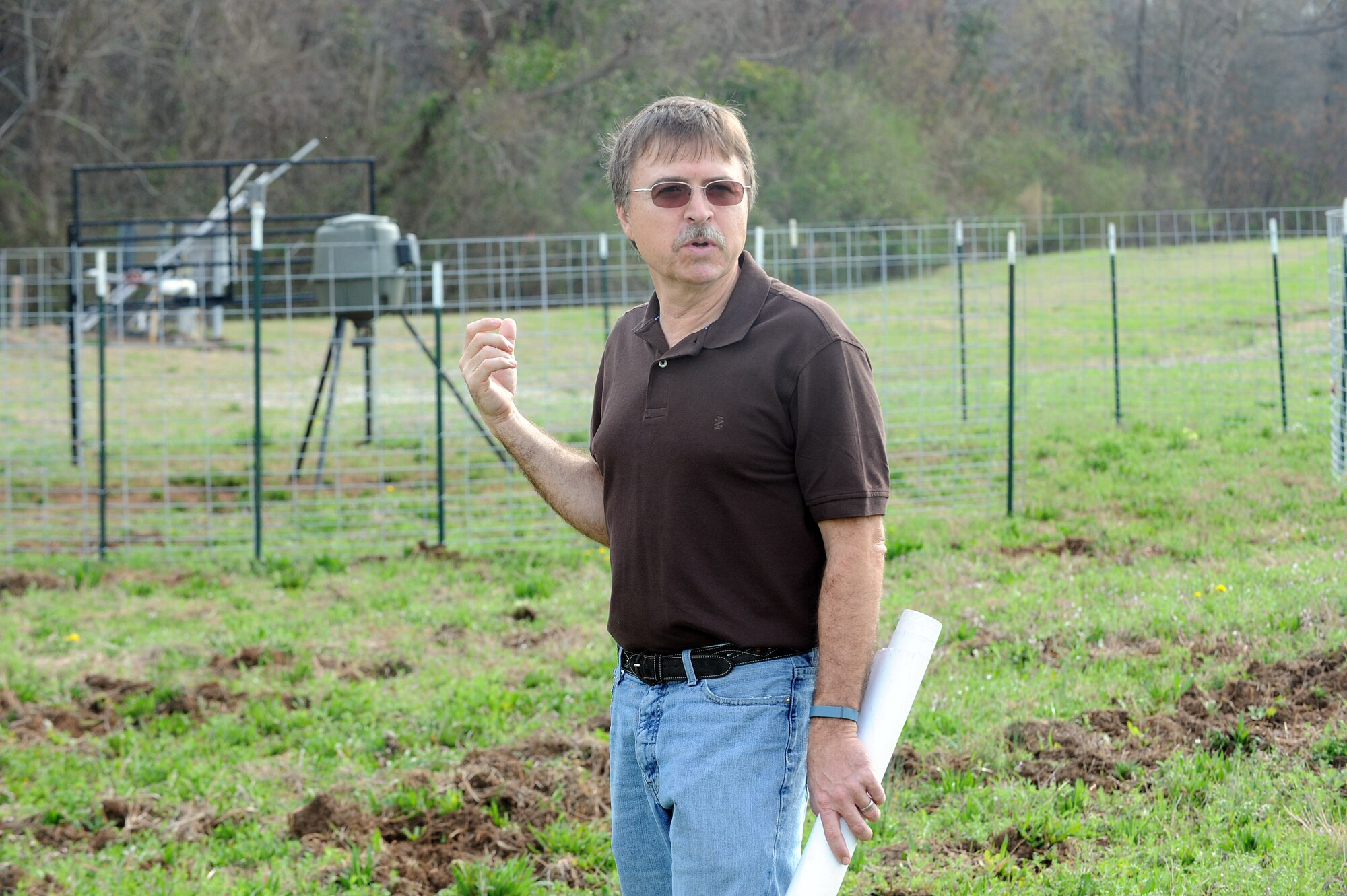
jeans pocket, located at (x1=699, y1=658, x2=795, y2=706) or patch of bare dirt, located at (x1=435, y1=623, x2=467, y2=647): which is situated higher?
jeans pocket, located at (x1=699, y1=658, x2=795, y2=706)

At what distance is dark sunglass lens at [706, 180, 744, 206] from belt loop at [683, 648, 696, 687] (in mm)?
733

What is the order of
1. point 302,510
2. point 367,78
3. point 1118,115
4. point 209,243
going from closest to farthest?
point 302,510 → point 209,243 → point 367,78 → point 1118,115

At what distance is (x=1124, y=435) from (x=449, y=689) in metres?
6.19

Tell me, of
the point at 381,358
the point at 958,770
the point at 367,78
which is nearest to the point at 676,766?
the point at 958,770

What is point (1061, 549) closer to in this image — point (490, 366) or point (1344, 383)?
point (1344, 383)

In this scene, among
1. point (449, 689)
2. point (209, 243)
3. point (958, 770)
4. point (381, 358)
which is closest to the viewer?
point (958, 770)

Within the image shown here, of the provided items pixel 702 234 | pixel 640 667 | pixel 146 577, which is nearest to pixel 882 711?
pixel 640 667

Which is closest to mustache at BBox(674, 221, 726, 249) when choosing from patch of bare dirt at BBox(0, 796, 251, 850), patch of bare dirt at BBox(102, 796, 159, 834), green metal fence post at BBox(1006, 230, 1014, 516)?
patch of bare dirt at BBox(0, 796, 251, 850)

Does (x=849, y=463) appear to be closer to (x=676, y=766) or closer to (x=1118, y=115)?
(x=676, y=766)

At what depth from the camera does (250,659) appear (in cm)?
551

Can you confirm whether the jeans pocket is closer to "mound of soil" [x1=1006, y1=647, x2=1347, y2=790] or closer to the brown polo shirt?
the brown polo shirt

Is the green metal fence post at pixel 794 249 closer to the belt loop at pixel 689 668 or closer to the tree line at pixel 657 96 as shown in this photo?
the belt loop at pixel 689 668

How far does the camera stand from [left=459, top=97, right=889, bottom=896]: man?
1932mm

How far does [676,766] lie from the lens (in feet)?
6.46
